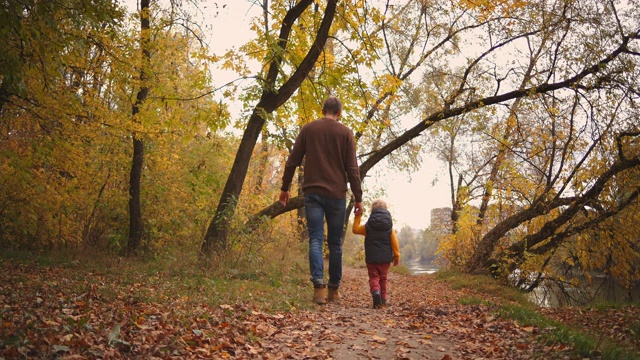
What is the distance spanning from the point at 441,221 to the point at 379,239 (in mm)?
18651

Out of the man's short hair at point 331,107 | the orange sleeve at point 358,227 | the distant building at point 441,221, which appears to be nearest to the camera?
the man's short hair at point 331,107

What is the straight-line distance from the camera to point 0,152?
8594mm

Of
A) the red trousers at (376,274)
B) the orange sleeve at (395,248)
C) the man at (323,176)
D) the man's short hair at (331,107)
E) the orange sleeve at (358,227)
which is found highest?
the man's short hair at (331,107)

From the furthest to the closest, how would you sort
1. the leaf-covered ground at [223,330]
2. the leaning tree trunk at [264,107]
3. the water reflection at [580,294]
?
the water reflection at [580,294] → the leaning tree trunk at [264,107] → the leaf-covered ground at [223,330]

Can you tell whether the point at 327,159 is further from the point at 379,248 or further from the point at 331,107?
the point at 379,248

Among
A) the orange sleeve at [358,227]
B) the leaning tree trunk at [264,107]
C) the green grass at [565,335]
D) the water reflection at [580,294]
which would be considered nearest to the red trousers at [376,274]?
the orange sleeve at [358,227]

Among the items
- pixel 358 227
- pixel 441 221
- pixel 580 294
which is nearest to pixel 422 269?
pixel 441 221

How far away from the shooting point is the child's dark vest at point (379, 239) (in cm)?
720

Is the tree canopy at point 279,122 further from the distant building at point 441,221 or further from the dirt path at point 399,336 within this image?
the distant building at point 441,221

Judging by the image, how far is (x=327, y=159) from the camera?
619 cm

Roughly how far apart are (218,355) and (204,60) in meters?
7.06

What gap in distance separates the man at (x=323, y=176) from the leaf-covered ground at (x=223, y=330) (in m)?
0.81

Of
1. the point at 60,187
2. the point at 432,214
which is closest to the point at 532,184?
the point at 60,187

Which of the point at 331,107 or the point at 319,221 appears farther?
the point at 331,107
